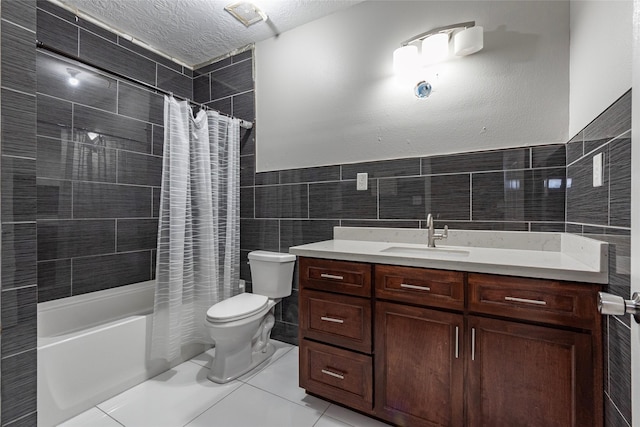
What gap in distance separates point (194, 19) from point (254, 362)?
8.42 ft

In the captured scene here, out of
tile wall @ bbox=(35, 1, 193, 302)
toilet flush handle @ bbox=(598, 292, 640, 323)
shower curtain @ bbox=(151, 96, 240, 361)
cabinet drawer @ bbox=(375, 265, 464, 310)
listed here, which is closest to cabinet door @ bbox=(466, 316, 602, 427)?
cabinet drawer @ bbox=(375, 265, 464, 310)

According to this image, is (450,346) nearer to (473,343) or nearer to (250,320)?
(473,343)

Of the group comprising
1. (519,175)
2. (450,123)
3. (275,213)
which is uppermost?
(450,123)

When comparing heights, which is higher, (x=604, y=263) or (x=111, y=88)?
(x=111, y=88)

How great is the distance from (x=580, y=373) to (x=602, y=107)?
0.95 m

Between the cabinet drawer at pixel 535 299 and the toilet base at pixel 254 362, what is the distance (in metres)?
1.48

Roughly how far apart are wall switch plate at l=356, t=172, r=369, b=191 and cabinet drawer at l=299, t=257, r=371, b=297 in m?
0.67

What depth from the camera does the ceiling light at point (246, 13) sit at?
1.97m

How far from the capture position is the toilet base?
1774mm

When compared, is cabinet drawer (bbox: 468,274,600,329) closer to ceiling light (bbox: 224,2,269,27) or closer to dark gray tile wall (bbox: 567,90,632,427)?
dark gray tile wall (bbox: 567,90,632,427)

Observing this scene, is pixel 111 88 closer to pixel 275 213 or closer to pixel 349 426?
pixel 275 213

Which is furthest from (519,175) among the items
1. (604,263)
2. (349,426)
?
(349,426)

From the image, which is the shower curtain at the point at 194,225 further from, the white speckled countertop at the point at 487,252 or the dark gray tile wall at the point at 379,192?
the white speckled countertop at the point at 487,252

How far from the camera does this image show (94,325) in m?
2.02
